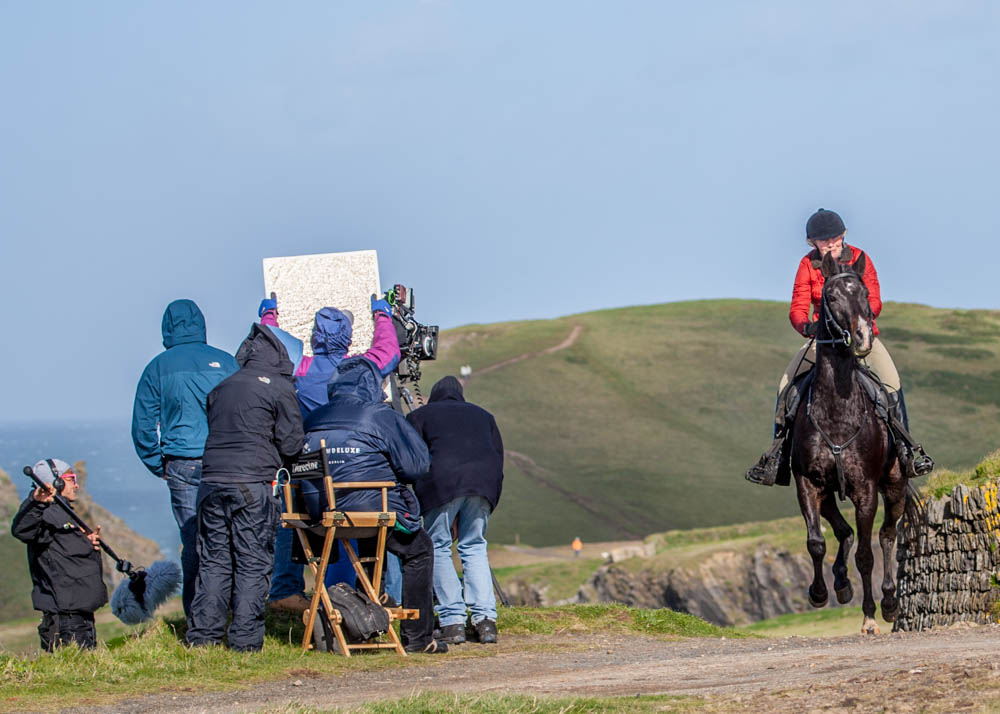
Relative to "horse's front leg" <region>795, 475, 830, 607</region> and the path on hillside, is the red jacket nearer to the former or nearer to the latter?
"horse's front leg" <region>795, 475, 830, 607</region>

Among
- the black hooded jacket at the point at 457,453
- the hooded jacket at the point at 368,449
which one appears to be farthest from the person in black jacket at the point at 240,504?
the black hooded jacket at the point at 457,453

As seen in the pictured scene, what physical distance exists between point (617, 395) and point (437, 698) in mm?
106310

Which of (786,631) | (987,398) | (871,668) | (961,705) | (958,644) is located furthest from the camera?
(987,398)

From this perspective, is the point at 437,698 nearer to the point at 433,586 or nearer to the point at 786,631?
the point at 433,586

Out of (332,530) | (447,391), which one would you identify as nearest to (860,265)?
(447,391)

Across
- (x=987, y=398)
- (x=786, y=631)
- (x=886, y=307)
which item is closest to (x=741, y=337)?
(x=886, y=307)

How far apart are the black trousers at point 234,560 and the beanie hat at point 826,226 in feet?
20.3

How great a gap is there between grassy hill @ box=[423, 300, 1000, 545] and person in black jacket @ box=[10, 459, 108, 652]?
67.8 meters

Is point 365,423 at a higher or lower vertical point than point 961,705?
higher

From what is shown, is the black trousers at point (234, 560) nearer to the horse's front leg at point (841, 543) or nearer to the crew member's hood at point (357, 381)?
the crew member's hood at point (357, 381)

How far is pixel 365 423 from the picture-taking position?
10.8 meters

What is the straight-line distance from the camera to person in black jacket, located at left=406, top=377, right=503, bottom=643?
454 inches

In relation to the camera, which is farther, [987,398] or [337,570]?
[987,398]

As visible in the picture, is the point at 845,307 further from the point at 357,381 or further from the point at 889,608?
the point at 889,608
